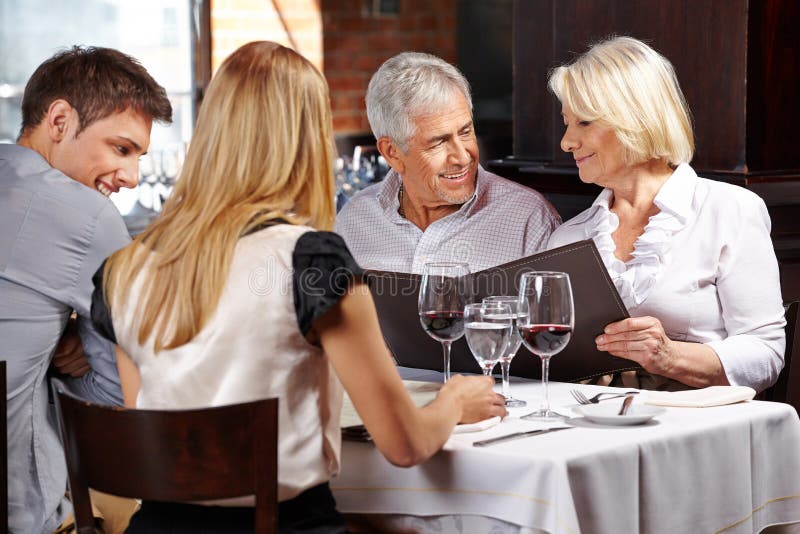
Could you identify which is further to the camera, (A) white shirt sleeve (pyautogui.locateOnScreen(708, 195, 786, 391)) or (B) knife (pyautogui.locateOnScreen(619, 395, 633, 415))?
(A) white shirt sleeve (pyautogui.locateOnScreen(708, 195, 786, 391))

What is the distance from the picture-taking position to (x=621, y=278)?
2389mm

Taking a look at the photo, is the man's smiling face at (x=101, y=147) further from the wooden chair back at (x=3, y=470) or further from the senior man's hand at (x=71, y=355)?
the wooden chair back at (x=3, y=470)

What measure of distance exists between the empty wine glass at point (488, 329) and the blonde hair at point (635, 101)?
855 millimetres

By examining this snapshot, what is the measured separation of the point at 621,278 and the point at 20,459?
128 cm

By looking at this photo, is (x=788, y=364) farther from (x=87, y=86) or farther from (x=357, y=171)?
(x=357, y=171)

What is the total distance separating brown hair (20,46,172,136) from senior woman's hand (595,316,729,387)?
1035 mm

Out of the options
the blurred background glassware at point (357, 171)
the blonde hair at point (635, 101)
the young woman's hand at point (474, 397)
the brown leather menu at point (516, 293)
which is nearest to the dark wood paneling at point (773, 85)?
the blonde hair at point (635, 101)

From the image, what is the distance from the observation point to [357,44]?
6367mm

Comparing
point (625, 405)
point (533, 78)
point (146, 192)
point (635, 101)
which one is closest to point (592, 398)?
point (625, 405)

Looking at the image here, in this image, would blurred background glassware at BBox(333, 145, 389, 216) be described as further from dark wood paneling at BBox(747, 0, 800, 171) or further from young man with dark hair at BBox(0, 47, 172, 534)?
young man with dark hair at BBox(0, 47, 172, 534)

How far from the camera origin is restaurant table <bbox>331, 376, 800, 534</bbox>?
60.0 inches

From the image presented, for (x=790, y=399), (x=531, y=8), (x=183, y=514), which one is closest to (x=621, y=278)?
(x=790, y=399)

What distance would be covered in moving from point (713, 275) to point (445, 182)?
706mm

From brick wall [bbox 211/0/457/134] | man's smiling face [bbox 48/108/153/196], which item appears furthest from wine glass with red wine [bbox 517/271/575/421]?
brick wall [bbox 211/0/457/134]
